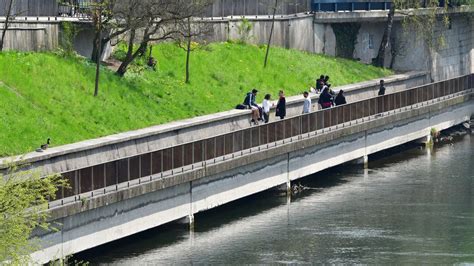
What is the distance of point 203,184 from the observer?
54.4 metres

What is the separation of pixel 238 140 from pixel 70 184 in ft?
39.3

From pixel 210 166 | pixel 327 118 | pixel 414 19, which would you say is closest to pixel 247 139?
pixel 210 166

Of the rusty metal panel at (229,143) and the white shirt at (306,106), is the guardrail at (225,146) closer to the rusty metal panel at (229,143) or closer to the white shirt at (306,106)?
the rusty metal panel at (229,143)

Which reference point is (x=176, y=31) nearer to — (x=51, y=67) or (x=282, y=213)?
(x=51, y=67)

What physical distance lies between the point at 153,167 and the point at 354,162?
20.9m

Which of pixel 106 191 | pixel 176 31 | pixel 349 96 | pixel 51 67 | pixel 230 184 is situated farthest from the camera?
A: pixel 349 96

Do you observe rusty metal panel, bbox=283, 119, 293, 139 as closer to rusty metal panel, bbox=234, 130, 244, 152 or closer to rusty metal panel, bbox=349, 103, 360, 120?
rusty metal panel, bbox=234, 130, 244, 152

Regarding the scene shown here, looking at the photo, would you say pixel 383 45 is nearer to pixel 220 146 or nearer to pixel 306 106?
pixel 306 106

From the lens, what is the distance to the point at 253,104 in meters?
65.0

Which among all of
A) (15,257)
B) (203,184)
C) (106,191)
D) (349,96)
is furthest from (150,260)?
(349,96)

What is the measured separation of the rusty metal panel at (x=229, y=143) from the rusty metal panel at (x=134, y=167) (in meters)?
6.61

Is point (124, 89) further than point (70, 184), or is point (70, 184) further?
point (124, 89)

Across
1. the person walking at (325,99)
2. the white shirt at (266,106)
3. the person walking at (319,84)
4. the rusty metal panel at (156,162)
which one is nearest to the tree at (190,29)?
the white shirt at (266,106)

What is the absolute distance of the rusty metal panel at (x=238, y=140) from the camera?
56.5m
